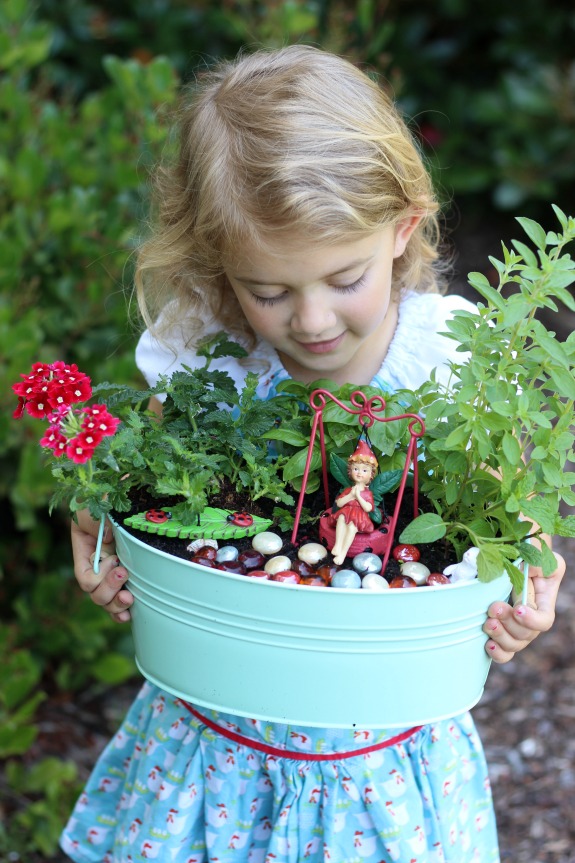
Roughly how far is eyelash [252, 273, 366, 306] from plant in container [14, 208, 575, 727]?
17 cm

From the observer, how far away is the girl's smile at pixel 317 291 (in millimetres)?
1521

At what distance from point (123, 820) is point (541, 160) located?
11.1 feet

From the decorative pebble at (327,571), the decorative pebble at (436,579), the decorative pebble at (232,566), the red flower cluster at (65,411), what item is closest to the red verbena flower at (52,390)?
the red flower cluster at (65,411)

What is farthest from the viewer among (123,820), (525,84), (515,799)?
(525,84)

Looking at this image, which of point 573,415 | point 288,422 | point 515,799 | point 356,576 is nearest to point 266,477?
point 288,422

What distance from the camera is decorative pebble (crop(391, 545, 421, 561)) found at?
1.38 meters

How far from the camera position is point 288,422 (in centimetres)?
153

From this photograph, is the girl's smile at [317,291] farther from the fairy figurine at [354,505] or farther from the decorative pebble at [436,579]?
the decorative pebble at [436,579]

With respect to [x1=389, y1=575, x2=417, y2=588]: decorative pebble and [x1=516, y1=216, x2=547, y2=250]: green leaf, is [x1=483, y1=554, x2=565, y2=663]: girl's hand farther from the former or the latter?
[x1=516, y1=216, x2=547, y2=250]: green leaf

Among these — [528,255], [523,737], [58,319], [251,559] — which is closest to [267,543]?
[251,559]

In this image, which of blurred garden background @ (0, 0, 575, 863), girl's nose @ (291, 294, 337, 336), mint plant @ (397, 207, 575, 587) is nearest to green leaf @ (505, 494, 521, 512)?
mint plant @ (397, 207, 575, 587)

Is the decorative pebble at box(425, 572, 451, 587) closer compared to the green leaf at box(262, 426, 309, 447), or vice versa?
the decorative pebble at box(425, 572, 451, 587)

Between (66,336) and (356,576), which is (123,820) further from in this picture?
(66,336)

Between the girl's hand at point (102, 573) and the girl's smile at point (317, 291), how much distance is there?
0.43 metres
